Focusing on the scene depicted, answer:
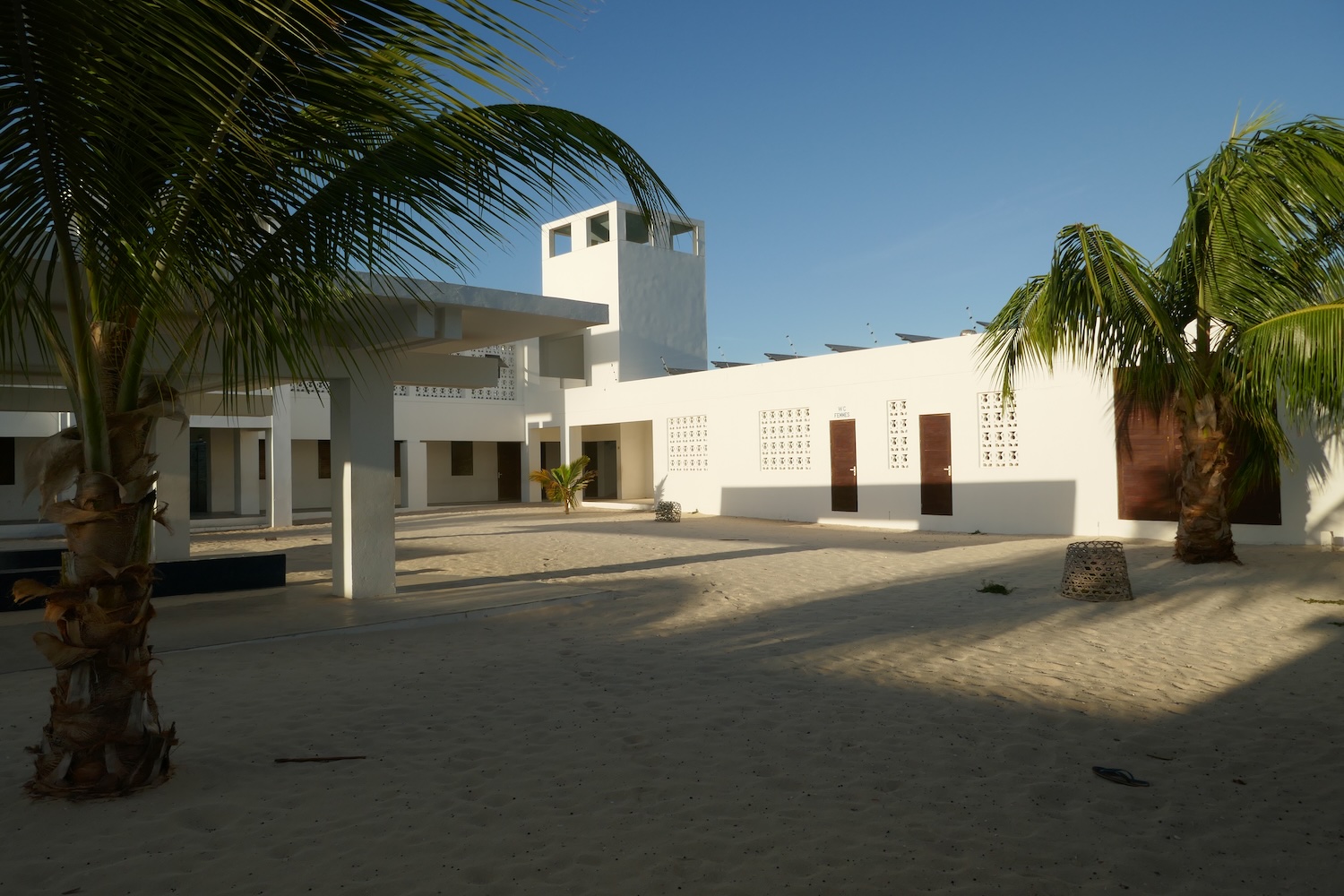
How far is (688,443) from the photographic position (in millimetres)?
21938

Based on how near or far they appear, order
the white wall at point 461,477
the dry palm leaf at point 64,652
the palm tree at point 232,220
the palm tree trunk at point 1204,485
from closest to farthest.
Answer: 1. the palm tree at point 232,220
2. the dry palm leaf at point 64,652
3. the palm tree trunk at point 1204,485
4. the white wall at point 461,477

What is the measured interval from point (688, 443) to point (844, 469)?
4826mm

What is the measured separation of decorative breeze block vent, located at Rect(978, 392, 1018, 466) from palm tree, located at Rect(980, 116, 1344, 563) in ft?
13.8

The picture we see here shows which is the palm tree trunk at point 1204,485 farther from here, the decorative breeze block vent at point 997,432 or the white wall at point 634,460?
the white wall at point 634,460

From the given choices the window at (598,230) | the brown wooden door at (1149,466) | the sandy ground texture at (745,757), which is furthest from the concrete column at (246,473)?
the brown wooden door at (1149,466)

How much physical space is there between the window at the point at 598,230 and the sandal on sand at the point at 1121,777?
2489 cm

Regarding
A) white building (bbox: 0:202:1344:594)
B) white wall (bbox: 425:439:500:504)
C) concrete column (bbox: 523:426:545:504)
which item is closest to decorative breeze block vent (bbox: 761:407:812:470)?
white building (bbox: 0:202:1344:594)

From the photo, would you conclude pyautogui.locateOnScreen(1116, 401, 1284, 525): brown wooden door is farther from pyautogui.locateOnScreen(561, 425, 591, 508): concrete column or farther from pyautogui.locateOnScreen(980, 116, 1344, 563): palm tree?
pyautogui.locateOnScreen(561, 425, 591, 508): concrete column

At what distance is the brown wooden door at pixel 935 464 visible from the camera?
16.3 meters

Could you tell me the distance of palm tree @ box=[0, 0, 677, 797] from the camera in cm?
284

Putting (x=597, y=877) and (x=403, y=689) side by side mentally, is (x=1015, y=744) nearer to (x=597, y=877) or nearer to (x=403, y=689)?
(x=597, y=877)

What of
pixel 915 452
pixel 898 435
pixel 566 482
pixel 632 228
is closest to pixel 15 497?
pixel 566 482

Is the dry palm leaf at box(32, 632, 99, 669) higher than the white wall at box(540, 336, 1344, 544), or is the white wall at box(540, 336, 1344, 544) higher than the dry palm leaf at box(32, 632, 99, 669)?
the white wall at box(540, 336, 1344, 544)

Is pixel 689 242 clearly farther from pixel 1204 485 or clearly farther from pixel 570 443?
pixel 1204 485
